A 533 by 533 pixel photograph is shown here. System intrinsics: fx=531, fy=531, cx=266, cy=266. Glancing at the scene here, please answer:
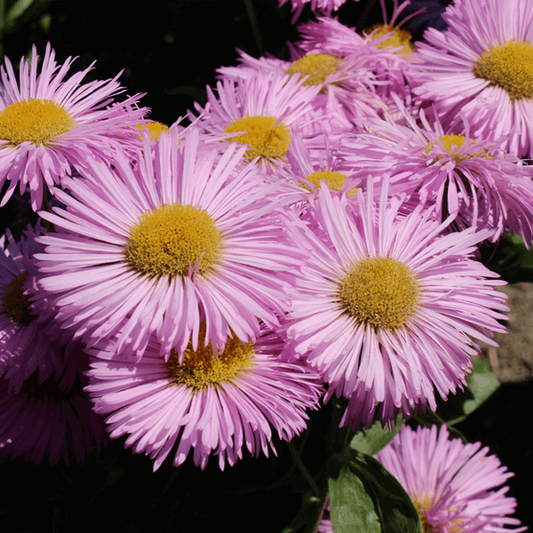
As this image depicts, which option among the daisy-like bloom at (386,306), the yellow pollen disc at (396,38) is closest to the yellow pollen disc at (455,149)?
the daisy-like bloom at (386,306)

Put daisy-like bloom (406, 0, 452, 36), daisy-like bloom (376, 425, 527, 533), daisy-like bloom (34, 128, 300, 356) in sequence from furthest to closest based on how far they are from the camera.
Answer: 1. daisy-like bloom (406, 0, 452, 36)
2. daisy-like bloom (376, 425, 527, 533)
3. daisy-like bloom (34, 128, 300, 356)

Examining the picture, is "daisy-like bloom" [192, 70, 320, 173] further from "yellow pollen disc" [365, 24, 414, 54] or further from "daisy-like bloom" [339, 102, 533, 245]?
"yellow pollen disc" [365, 24, 414, 54]

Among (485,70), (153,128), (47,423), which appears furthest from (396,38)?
(47,423)

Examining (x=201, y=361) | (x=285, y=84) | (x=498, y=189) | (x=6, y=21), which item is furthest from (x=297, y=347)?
(x=6, y=21)

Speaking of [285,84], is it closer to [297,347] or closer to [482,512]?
[297,347]

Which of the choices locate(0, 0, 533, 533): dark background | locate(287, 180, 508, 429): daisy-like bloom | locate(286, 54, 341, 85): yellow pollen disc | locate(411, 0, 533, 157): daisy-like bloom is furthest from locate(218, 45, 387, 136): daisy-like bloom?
locate(287, 180, 508, 429): daisy-like bloom

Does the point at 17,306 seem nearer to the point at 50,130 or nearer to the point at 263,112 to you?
the point at 50,130
